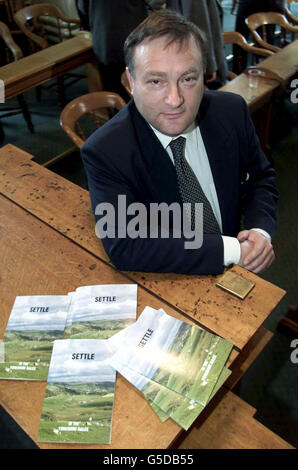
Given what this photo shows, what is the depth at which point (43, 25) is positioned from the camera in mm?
4281

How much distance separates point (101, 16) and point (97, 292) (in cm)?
230

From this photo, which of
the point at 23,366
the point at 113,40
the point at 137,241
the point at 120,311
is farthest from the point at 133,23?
the point at 23,366

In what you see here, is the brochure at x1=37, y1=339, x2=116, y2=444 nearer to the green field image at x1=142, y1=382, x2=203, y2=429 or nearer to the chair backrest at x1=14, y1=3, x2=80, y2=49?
the green field image at x1=142, y1=382, x2=203, y2=429

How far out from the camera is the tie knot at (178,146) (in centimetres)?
141

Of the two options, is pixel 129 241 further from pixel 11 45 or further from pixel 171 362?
pixel 11 45

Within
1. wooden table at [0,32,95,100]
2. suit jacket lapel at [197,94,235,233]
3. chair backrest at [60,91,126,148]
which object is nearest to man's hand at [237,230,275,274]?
suit jacket lapel at [197,94,235,233]

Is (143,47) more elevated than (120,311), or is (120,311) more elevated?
(143,47)

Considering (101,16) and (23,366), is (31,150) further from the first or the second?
(23,366)

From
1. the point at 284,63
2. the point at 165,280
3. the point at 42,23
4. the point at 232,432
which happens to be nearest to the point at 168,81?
the point at 165,280

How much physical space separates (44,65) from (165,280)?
92.2 inches

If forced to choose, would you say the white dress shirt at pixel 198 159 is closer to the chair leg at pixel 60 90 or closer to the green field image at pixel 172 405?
the green field image at pixel 172 405

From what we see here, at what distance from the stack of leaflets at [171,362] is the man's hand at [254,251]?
37 centimetres

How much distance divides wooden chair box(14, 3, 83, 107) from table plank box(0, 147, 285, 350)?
2.61 meters

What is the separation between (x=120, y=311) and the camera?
3.88ft
